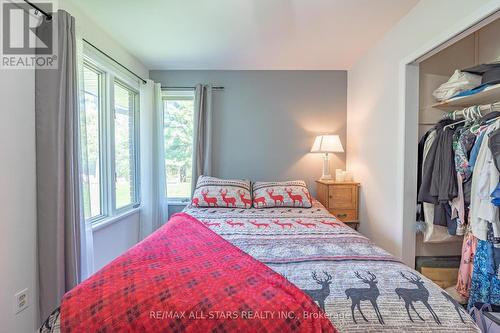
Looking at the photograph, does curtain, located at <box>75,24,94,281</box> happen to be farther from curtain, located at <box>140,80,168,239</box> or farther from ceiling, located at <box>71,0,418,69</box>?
curtain, located at <box>140,80,168,239</box>

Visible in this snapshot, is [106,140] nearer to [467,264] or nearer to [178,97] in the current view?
[178,97]

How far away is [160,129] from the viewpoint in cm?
303

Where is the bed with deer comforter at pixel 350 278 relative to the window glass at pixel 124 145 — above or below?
below

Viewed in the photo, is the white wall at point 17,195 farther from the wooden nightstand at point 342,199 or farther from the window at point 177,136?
the wooden nightstand at point 342,199

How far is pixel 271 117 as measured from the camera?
310 cm

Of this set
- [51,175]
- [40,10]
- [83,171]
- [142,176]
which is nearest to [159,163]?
[142,176]

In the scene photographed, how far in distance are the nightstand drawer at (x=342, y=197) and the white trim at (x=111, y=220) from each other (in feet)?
7.41

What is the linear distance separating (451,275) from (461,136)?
48.6 inches

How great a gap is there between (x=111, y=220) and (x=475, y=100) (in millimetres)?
3285

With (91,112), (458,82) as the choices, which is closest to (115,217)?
(91,112)

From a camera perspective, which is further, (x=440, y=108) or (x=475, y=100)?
(x=440, y=108)

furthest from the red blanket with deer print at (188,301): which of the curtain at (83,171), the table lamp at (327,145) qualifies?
the table lamp at (327,145)

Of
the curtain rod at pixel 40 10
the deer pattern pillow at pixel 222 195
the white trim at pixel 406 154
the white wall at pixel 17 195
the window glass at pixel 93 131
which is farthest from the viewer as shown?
the deer pattern pillow at pixel 222 195

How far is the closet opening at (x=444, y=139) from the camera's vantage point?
1690 millimetres
